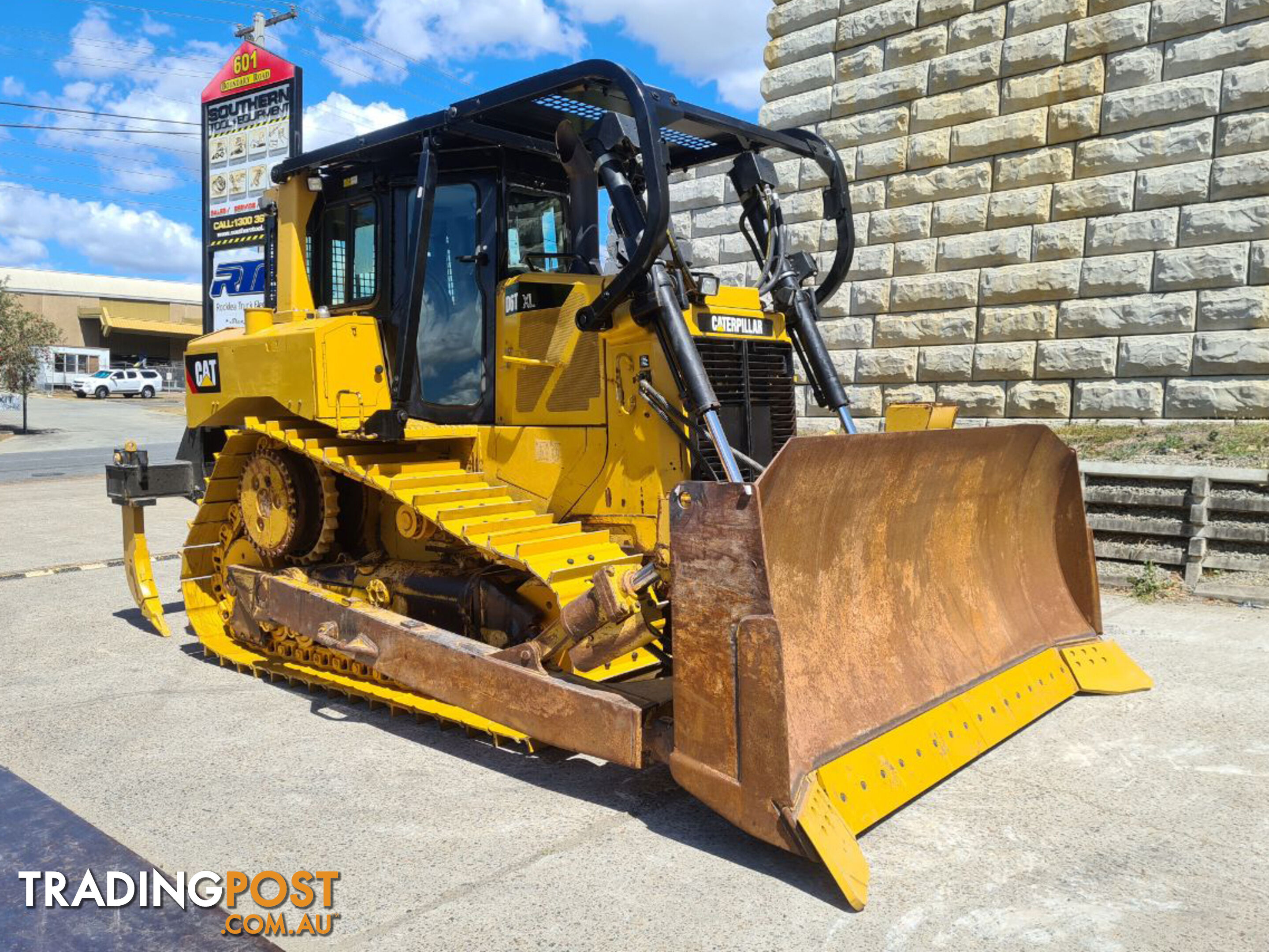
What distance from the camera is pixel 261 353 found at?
19.0 feet

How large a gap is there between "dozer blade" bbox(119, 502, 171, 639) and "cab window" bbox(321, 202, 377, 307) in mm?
2110

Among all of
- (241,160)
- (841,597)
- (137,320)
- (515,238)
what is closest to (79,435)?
(241,160)

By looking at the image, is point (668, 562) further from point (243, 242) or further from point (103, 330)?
point (103, 330)

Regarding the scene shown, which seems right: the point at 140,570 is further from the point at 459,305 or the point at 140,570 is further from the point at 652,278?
the point at 652,278

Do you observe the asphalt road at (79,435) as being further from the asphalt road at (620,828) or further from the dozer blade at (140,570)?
the asphalt road at (620,828)

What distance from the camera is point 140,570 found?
6.88m

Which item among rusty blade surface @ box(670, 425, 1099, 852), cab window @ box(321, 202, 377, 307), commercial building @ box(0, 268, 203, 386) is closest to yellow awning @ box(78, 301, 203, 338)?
commercial building @ box(0, 268, 203, 386)

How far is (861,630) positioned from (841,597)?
0.17 meters

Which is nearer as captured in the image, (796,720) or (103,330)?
(796,720)

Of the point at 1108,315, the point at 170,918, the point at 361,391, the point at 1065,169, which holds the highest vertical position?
the point at 1065,169

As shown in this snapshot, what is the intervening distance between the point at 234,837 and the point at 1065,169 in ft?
28.7

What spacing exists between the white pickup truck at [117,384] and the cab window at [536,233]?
163 ft

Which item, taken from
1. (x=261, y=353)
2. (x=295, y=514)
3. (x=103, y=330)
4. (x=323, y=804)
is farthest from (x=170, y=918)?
(x=103, y=330)

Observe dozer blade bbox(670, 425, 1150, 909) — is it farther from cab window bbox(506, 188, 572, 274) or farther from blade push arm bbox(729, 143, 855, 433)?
cab window bbox(506, 188, 572, 274)
